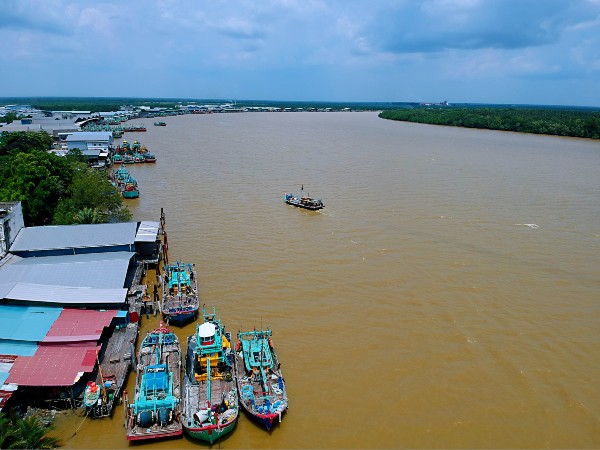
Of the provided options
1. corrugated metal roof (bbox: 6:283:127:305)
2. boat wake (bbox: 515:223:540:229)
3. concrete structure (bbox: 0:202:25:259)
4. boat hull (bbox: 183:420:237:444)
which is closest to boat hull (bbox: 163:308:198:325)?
corrugated metal roof (bbox: 6:283:127:305)

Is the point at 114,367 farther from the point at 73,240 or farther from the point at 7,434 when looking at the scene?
the point at 73,240

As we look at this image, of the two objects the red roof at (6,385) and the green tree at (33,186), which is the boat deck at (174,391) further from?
Answer: the green tree at (33,186)

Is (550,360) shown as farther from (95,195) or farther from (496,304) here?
(95,195)

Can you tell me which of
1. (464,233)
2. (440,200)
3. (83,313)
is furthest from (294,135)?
(83,313)

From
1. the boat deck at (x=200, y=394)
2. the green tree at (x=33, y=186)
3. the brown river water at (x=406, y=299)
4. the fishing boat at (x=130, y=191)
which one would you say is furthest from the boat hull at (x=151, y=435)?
the fishing boat at (x=130, y=191)

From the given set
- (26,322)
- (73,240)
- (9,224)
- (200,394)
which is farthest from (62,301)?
(200,394)
